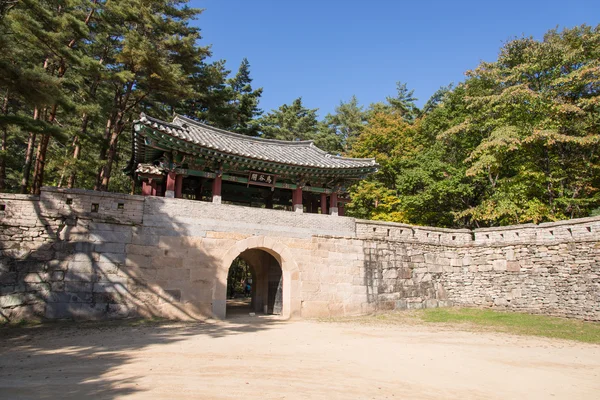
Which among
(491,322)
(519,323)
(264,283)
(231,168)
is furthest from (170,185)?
(519,323)

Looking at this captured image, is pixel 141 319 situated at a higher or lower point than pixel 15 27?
lower

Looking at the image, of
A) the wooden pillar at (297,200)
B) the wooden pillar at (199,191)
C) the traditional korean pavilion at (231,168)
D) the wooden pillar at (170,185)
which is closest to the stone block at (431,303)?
the traditional korean pavilion at (231,168)

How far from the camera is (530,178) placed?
1750cm

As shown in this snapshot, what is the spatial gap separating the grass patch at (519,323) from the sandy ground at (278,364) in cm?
116

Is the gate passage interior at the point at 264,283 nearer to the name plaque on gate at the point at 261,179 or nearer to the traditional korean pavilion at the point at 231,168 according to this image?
the traditional korean pavilion at the point at 231,168

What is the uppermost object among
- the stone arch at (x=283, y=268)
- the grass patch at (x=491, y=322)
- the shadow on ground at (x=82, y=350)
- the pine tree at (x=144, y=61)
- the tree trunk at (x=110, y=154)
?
the pine tree at (x=144, y=61)

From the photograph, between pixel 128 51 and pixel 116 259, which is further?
pixel 128 51

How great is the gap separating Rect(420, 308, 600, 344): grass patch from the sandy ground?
116cm

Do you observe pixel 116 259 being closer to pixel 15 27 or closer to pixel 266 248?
pixel 266 248

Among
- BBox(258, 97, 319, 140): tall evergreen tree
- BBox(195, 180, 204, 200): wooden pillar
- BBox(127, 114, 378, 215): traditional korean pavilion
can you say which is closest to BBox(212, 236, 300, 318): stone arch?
BBox(127, 114, 378, 215): traditional korean pavilion

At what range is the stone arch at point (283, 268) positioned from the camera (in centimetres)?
1186

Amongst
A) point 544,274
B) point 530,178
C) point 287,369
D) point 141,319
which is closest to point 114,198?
point 141,319

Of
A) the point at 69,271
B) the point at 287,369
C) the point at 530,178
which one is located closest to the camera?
the point at 287,369

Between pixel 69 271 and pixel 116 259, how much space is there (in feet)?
3.77
